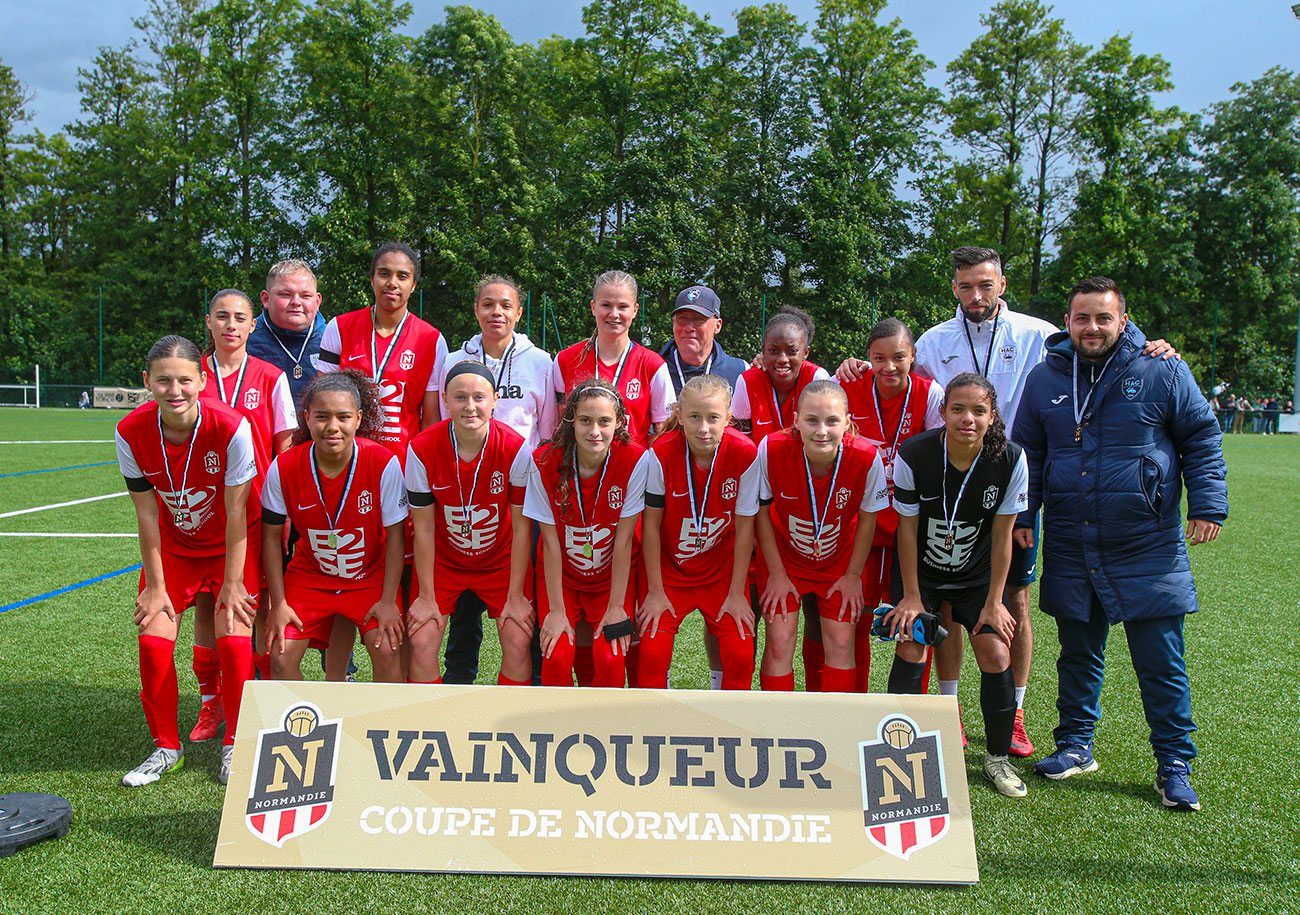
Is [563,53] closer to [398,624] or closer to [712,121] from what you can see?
[712,121]

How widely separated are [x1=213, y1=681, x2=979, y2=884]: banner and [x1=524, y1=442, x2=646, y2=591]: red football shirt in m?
0.84

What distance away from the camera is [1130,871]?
2.80 metres

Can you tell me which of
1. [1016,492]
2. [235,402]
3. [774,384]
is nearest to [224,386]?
[235,402]

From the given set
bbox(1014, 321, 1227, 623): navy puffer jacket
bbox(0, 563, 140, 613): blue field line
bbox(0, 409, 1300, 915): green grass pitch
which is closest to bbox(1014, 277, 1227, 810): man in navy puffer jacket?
bbox(1014, 321, 1227, 623): navy puffer jacket

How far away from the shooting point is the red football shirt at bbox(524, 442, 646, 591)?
3.60 metres

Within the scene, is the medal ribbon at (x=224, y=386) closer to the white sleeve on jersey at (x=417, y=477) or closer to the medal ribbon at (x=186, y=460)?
the medal ribbon at (x=186, y=460)

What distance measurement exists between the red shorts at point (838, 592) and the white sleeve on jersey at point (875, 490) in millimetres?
278

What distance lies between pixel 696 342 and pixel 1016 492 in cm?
184

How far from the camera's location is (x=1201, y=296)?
34.6 metres

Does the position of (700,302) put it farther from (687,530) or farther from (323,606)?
(323,606)

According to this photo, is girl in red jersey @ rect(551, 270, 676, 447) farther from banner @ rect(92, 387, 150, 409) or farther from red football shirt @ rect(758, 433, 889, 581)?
banner @ rect(92, 387, 150, 409)

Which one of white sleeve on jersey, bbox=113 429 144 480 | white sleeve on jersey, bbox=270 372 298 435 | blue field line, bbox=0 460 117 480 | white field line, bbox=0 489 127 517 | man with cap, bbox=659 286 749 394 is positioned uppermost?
man with cap, bbox=659 286 749 394

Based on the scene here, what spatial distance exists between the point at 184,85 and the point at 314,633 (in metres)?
42.1

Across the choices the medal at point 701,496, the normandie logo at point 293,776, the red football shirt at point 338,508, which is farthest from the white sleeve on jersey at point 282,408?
the medal at point 701,496
